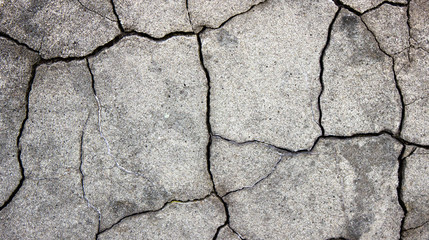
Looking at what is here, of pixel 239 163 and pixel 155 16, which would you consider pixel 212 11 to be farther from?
pixel 239 163

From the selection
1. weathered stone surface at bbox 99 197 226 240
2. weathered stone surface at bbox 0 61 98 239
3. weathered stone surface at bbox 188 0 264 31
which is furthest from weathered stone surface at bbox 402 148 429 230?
weathered stone surface at bbox 0 61 98 239

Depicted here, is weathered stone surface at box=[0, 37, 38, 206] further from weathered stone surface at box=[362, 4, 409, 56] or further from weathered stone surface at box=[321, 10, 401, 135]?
weathered stone surface at box=[362, 4, 409, 56]

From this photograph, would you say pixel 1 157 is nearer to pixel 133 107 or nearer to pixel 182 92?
pixel 133 107

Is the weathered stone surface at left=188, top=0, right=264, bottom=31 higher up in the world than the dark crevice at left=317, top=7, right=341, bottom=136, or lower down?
higher up

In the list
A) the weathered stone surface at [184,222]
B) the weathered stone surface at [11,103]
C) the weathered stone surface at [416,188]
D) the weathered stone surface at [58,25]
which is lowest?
the weathered stone surface at [184,222]

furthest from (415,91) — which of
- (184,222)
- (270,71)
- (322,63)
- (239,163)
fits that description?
(184,222)

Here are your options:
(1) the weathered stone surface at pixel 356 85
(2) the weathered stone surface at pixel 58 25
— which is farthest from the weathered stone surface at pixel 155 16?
(1) the weathered stone surface at pixel 356 85

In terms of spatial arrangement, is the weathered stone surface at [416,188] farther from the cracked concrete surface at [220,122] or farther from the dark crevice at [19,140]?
the dark crevice at [19,140]
